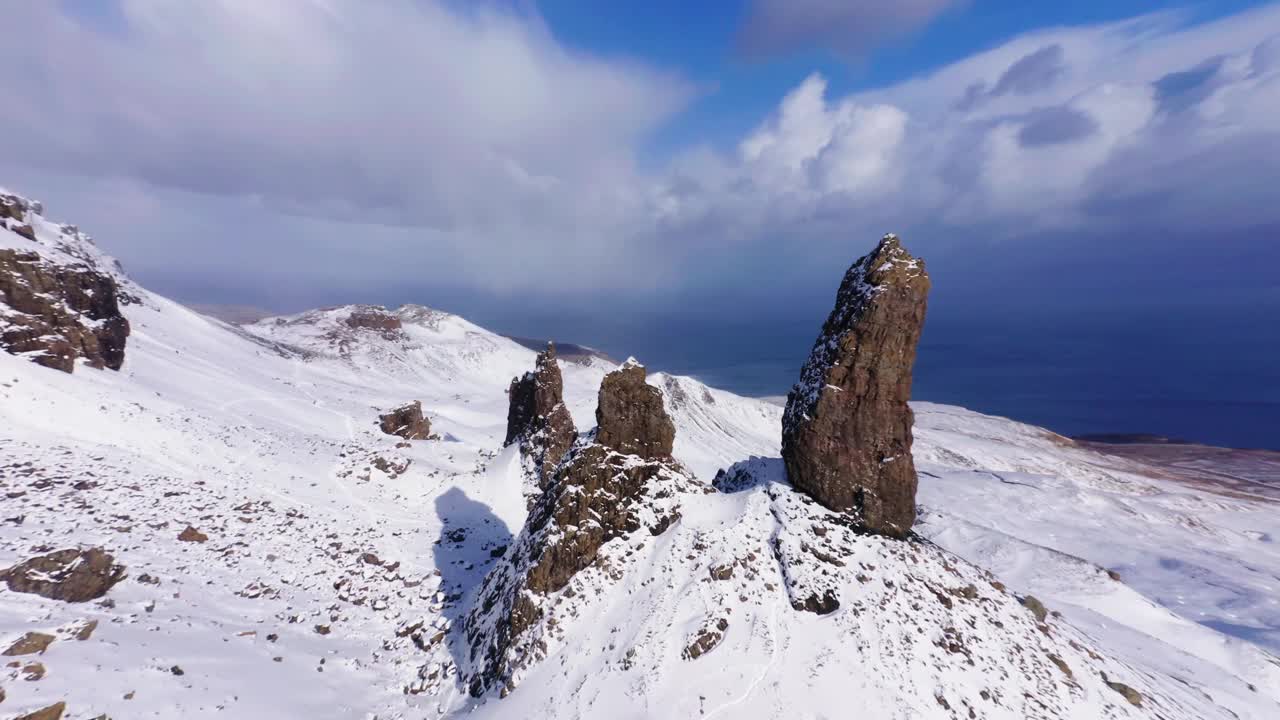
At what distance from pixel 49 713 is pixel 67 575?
7.27 m

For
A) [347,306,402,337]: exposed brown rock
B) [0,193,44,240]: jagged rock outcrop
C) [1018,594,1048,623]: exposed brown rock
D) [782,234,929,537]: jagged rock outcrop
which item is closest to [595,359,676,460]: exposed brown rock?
[782,234,929,537]: jagged rock outcrop

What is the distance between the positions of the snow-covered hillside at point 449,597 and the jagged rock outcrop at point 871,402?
3.91 feet

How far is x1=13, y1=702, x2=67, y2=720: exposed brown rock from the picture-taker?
9430mm

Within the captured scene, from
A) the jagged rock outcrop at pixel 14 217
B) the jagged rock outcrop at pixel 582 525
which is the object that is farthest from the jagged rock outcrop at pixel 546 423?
the jagged rock outcrop at pixel 14 217

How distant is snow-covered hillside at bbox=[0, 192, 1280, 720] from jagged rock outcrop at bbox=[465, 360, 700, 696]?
28.2 inches

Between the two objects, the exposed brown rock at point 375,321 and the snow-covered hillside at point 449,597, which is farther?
the exposed brown rock at point 375,321

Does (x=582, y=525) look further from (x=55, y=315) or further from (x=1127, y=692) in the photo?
(x=55, y=315)

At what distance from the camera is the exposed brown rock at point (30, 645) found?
11.0 meters

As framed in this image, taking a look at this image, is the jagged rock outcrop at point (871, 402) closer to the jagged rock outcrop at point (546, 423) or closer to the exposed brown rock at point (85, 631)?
the jagged rock outcrop at point (546, 423)

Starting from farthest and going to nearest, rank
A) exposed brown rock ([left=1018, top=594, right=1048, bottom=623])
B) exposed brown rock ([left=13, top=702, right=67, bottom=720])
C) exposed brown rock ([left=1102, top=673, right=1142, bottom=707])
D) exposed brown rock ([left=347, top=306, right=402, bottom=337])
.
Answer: exposed brown rock ([left=347, top=306, right=402, bottom=337]), exposed brown rock ([left=1018, top=594, right=1048, bottom=623]), exposed brown rock ([left=1102, top=673, right=1142, bottom=707]), exposed brown rock ([left=13, top=702, right=67, bottom=720])

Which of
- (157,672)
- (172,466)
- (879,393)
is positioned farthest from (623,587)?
(172,466)

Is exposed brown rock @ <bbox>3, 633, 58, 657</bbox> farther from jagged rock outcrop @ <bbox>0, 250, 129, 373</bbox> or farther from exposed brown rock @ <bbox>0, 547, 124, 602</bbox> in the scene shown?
jagged rock outcrop @ <bbox>0, 250, 129, 373</bbox>

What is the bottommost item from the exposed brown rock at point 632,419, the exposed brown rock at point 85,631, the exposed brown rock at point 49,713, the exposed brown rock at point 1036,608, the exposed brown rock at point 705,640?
the exposed brown rock at point 85,631

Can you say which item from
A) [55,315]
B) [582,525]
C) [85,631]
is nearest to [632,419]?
[582,525]
